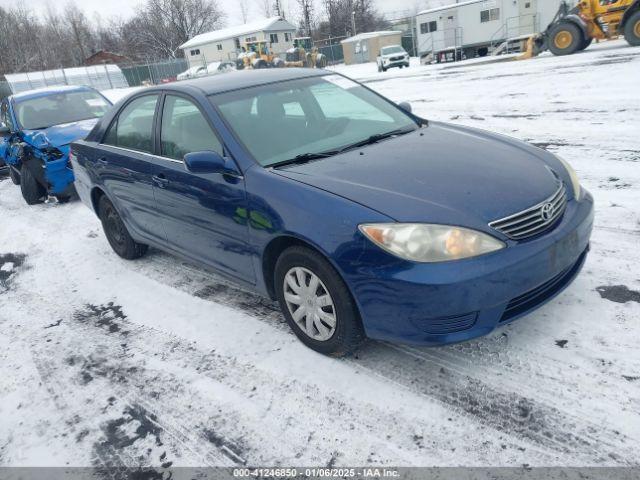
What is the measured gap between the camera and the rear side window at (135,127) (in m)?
4.14

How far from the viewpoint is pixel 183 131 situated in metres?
3.79

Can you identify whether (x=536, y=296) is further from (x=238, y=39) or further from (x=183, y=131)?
(x=238, y=39)

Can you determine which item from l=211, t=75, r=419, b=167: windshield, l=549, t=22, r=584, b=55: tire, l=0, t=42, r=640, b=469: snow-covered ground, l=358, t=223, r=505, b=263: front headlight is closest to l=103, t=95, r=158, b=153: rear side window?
l=211, t=75, r=419, b=167: windshield

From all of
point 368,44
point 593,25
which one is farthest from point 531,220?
point 368,44

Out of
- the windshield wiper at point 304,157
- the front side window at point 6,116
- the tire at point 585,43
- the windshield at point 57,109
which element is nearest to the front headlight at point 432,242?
the windshield wiper at point 304,157

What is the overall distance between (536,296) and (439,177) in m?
0.83

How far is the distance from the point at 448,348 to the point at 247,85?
237 centimetres

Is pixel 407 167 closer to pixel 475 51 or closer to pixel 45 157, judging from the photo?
pixel 45 157

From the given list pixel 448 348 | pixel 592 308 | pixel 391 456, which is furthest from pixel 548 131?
pixel 391 456

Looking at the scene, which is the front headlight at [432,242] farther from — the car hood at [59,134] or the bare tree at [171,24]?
the bare tree at [171,24]

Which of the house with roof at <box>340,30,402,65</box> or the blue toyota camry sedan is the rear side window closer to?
the blue toyota camry sedan

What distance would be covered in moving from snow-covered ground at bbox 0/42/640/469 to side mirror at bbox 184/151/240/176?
1.12 metres

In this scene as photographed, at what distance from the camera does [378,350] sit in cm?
312

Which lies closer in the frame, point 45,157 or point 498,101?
point 45,157
